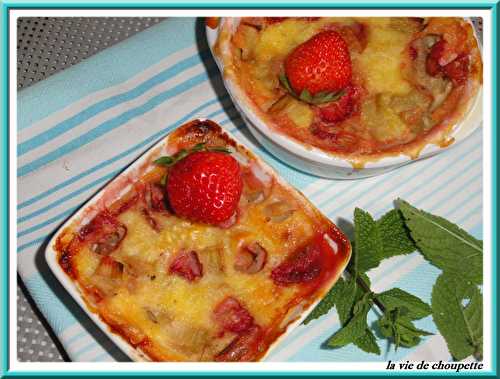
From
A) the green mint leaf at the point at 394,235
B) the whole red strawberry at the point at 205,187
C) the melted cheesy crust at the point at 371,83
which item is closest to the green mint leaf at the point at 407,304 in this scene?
the green mint leaf at the point at 394,235

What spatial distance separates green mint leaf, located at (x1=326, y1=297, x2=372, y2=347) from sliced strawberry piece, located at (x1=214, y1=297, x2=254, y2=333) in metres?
0.22

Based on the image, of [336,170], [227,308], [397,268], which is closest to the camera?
[227,308]

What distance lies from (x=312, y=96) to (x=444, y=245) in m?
0.50

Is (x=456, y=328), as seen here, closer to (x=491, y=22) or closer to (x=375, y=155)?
(x=375, y=155)

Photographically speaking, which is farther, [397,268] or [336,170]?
[397,268]

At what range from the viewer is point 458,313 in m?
1.47

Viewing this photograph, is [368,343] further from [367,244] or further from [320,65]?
[320,65]

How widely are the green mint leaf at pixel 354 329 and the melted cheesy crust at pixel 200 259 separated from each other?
0.16 m

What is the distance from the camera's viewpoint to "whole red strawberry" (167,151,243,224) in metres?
1.27

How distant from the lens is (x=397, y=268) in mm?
1552

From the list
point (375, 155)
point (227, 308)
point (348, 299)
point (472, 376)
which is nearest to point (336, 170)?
point (375, 155)

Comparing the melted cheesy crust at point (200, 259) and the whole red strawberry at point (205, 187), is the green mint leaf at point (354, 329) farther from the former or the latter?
the whole red strawberry at point (205, 187)

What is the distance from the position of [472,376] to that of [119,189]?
867 millimetres

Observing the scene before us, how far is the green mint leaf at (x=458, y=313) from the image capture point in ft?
4.78
